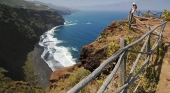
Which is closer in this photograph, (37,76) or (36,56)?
(37,76)

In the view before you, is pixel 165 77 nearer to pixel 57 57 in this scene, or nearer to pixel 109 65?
pixel 109 65

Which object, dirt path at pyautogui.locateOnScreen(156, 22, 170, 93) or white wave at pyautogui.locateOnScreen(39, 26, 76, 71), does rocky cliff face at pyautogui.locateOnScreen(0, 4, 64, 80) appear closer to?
white wave at pyautogui.locateOnScreen(39, 26, 76, 71)

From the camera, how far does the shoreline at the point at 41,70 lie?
195 feet

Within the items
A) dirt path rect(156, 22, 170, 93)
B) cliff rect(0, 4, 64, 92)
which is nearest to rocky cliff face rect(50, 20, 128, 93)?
dirt path rect(156, 22, 170, 93)

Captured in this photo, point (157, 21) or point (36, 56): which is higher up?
point (157, 21)

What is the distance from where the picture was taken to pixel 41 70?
66938 millimetres

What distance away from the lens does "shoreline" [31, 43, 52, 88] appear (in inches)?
2340

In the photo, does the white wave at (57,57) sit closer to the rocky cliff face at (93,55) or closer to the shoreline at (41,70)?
the shoreline at (41,70)

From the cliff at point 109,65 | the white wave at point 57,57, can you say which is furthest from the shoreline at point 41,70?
the cliff at point 109,65

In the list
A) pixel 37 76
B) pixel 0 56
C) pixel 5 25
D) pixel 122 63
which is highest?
pixel 122 63

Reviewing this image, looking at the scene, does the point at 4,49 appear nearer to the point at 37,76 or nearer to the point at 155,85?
the point at 37,76

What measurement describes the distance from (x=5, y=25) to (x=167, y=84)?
309 feet

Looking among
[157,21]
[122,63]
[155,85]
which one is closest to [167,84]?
[155,85]

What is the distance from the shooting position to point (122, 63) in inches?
220
